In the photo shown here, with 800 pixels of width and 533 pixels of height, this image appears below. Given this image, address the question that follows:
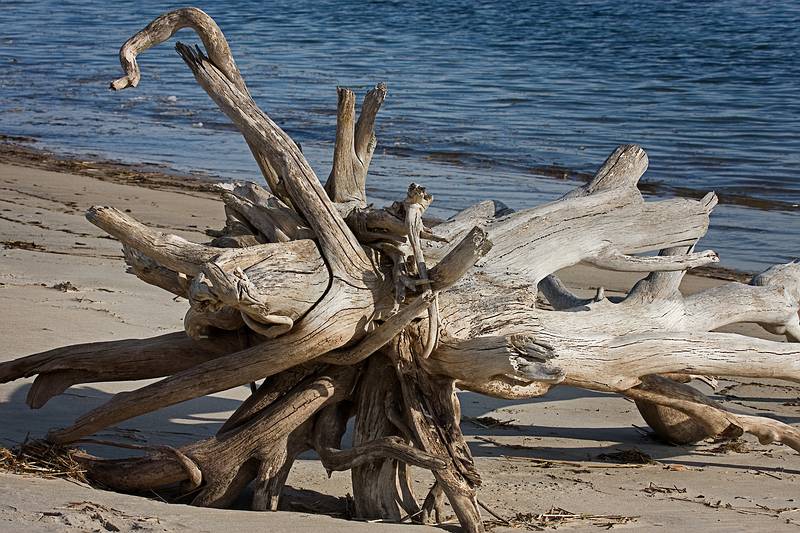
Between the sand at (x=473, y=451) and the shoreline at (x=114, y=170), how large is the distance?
3902mm

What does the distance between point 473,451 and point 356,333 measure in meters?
1.33

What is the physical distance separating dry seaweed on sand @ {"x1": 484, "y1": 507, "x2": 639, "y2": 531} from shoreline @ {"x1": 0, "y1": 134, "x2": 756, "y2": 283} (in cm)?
797

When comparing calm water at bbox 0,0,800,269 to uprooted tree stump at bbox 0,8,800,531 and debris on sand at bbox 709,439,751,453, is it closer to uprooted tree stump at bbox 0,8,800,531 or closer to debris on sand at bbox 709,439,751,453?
debris on sand at bbox 709,439,751,453

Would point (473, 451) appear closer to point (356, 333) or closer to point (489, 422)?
point (489, 422)

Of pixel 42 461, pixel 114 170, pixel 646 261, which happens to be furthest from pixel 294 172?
pixel 114 170

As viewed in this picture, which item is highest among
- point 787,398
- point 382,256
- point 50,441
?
point 382,256

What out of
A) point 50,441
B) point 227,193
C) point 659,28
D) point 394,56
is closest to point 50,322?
point 50,441

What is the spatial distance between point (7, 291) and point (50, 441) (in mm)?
2797

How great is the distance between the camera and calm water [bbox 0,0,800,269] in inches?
487

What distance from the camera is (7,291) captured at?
6.71 m

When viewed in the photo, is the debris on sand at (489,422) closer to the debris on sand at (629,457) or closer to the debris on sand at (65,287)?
the debris on sand at (629,457)

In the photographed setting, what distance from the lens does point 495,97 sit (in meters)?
17.8

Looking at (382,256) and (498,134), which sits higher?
(382,256)

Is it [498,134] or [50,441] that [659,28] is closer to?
[498,134]
